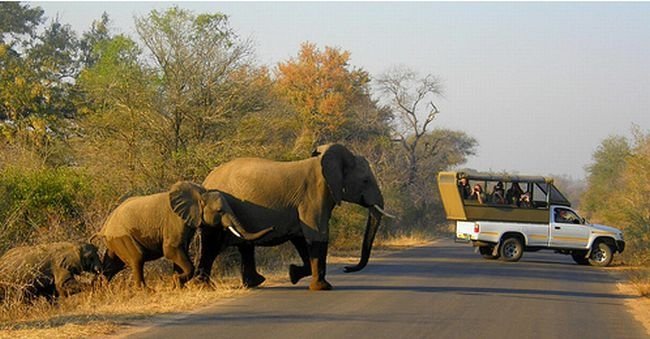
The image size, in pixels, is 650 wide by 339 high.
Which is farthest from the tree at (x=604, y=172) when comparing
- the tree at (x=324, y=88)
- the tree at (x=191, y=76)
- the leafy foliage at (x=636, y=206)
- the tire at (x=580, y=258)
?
the tree at (x=191, y=76)

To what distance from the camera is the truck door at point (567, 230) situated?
29797 mm

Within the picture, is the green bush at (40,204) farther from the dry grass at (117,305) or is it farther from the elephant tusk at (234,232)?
the elephant tusk at (234,232)

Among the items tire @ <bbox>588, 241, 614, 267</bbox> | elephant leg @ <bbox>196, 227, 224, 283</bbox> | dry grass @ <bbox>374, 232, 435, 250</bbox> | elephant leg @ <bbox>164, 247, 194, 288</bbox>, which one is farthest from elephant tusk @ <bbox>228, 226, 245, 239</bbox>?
dry grass @ <bbox>374, 232, 435, 250</bbox>

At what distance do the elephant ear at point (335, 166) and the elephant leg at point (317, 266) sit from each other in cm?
96

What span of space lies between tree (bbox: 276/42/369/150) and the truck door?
57.0ft

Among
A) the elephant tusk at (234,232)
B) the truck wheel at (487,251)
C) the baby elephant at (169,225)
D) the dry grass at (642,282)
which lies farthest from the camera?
the truck wheel at (487,251)

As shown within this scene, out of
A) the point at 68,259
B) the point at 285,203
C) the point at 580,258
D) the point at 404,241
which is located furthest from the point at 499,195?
the point at 68,259

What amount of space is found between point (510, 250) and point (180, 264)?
49.7 feet

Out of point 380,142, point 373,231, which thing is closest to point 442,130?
point 380,142

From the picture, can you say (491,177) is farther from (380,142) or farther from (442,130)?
(442,130)

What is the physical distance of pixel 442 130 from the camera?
9069cm

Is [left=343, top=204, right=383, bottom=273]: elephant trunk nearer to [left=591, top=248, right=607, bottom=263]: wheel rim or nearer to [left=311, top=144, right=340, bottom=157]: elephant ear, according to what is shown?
[left=311, top=144, right=340, bottom=157]: elephant ear

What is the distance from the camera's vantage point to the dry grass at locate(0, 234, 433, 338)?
1170 cm

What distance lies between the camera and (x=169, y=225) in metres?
17.3
